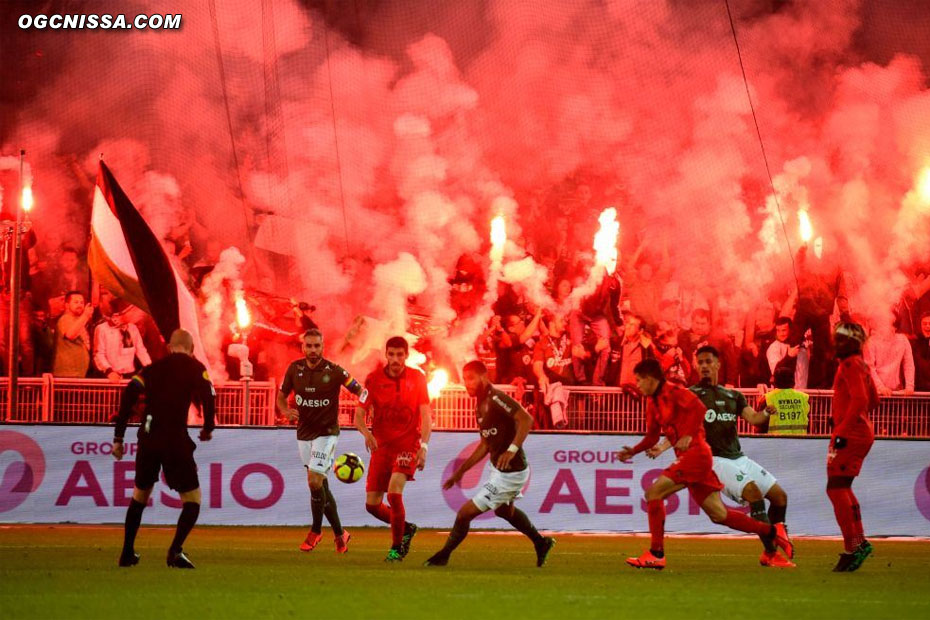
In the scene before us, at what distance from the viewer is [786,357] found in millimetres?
22766

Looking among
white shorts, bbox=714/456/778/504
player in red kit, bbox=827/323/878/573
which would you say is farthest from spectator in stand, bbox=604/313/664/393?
player in red kit, bbox=827/323/878/573

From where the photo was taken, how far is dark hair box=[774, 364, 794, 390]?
840 inches

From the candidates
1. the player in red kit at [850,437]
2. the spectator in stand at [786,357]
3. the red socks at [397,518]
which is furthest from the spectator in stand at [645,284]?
the player in red kit at [850,437]

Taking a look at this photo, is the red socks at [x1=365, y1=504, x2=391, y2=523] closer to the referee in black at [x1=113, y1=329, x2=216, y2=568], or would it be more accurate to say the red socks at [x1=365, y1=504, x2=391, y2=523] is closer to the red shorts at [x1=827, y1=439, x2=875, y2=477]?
the referee in black at [x1=113, y1=329, x2=216, y2=568]

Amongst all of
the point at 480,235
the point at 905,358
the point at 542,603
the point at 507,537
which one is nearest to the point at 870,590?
the point at 542,603

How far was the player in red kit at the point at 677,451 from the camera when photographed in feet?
39.7

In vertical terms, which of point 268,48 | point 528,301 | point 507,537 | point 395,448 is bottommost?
point 507,537

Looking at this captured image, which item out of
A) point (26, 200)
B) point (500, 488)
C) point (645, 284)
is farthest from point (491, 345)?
point (500, 488)

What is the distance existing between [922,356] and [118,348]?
44.2 feet

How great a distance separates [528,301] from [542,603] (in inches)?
647

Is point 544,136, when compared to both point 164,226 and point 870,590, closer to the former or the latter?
point 164,226

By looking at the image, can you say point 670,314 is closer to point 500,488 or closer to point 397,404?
point 397,404

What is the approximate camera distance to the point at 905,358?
76.1 ft

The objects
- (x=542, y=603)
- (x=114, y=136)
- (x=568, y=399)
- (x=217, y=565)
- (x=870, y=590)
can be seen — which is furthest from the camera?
(x=114, y=136)
